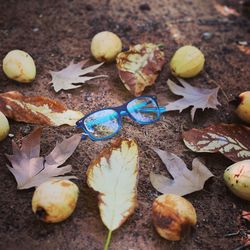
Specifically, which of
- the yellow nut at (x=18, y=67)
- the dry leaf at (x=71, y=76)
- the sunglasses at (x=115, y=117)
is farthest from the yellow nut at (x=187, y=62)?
the yellow nut at (x=18, y=67)

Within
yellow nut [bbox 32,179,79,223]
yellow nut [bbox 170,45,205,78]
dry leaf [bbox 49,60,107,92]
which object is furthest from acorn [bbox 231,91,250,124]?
yellow nut [bbox 32,179,79,223]

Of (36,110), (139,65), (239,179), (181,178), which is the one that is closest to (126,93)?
(139,65)

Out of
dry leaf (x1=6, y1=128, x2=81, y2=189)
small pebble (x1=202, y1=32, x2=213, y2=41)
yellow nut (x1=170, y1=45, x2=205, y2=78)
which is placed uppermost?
yellow nut (x1=170, y1=45, x2=205, y2=78)

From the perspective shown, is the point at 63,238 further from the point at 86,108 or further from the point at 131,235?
the point at 86,108

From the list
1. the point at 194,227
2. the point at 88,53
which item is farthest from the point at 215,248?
the point at 88,53

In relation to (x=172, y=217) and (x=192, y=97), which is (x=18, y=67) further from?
(x=172, y=217)

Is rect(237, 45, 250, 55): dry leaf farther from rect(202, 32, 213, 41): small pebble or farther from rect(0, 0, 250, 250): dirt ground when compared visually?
rect(202, 32, 213, 41): small pebble
